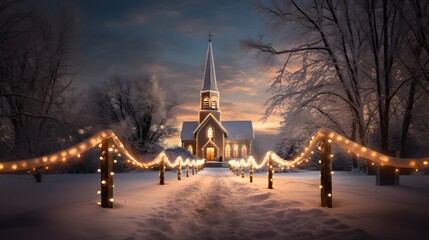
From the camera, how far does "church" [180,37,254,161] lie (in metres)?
55.7

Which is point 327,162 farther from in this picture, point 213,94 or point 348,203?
point 213,94

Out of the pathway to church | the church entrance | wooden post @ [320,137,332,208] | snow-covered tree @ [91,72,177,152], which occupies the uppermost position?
snow-covered tree @ [91,72,177,152]

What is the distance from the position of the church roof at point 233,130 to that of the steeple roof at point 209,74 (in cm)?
841

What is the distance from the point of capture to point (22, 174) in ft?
65.4

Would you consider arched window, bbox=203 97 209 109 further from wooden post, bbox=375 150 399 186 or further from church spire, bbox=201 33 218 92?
wooden post, bbox=375 150 399 186

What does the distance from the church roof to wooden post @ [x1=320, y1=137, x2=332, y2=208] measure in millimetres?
49839

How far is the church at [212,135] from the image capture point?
5569 cm

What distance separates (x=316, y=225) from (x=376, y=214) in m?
1.44

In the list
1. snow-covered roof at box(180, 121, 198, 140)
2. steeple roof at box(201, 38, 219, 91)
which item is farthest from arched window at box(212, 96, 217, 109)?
snow-covered roof at box(180, 121, 198, 140)

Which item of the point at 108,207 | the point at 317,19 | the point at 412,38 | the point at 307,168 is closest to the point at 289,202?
the point at 108,207

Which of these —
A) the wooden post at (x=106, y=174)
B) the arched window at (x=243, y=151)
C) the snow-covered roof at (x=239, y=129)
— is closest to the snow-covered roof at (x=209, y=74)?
the snow-covered roof at (x=239, y=129)

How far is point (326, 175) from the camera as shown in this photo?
319 inches

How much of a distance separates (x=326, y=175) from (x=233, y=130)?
52.0 m

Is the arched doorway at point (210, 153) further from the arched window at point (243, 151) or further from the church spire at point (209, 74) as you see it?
the church spire at point (209, 74)
